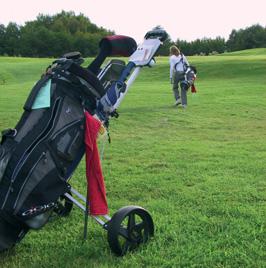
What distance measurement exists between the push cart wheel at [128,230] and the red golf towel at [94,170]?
0.43ft

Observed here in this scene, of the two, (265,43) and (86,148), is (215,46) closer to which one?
(265,43)

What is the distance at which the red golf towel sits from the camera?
148 inches

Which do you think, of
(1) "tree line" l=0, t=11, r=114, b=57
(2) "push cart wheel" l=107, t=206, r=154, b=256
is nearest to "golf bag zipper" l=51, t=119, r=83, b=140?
(2) "push cart wheel" l=107, t=206, r=154, b=256

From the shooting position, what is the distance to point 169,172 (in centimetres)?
641

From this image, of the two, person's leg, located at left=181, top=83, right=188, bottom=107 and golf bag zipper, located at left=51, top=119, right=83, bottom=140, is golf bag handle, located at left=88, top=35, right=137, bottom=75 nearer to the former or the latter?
golf bag zipper, located at left=51, top=119, right=83, bottom=140

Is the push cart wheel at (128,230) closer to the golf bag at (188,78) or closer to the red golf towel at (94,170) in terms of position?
the red golf towel at (94,170)

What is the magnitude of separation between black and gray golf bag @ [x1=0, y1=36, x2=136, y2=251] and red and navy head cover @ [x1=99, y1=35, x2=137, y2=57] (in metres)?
0.43

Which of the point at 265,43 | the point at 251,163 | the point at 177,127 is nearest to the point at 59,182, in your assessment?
the point at 251,163

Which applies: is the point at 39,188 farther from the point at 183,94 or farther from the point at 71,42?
the point at 71,42

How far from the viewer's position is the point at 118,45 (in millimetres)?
4344

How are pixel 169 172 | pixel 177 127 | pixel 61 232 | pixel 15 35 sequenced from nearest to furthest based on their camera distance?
pixel 61 232
pixel 169 172
pixel 177 127
pixel 15 35

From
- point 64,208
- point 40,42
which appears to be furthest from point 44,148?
point 40,42

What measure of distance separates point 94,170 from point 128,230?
1.85ft

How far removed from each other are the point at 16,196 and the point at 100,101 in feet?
3.35
